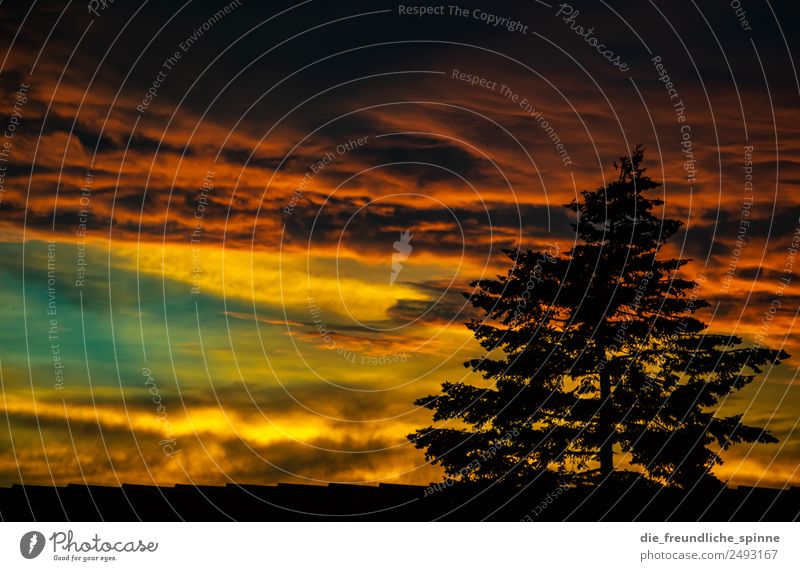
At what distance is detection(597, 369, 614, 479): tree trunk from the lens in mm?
35219

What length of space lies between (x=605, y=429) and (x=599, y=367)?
6.77ft

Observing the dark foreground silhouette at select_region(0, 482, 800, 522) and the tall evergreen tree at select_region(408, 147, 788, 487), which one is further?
the tall evergreen tree at select_region(408, 147, 788, 487)

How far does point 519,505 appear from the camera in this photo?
27.0 m

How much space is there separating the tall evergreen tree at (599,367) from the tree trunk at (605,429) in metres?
0.04
